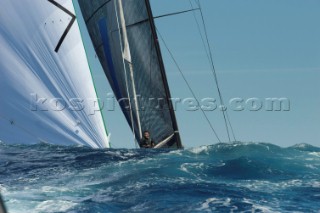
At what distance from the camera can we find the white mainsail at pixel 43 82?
14.6 meters

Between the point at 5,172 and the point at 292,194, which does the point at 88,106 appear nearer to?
the point at 5,172

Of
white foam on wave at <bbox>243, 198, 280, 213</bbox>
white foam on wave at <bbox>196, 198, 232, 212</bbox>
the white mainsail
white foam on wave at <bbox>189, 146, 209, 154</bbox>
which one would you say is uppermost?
the white mainsail

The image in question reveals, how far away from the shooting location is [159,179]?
35.3 ft

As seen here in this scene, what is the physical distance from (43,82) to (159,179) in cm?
577

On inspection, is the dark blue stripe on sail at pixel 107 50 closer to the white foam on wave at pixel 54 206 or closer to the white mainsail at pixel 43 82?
the white mainsail at pixel 43 82

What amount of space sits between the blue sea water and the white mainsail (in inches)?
28.4

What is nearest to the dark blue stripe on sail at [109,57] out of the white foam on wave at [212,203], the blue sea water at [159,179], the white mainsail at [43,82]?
the white mainsail at [43,82]

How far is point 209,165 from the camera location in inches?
→ 512

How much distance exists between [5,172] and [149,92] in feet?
21.7

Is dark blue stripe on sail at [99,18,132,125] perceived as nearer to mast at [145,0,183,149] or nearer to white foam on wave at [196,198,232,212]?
mast at [145,0,183,149]

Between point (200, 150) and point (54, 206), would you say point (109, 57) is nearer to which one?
point (200, 150)

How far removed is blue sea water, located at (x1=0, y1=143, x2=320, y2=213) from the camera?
8.51 m

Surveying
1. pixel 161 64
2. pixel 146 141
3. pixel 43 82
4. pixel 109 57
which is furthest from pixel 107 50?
pixel 43 82

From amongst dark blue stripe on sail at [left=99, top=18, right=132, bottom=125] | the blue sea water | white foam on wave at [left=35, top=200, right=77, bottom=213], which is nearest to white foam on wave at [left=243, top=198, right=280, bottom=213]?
the blue sea water
